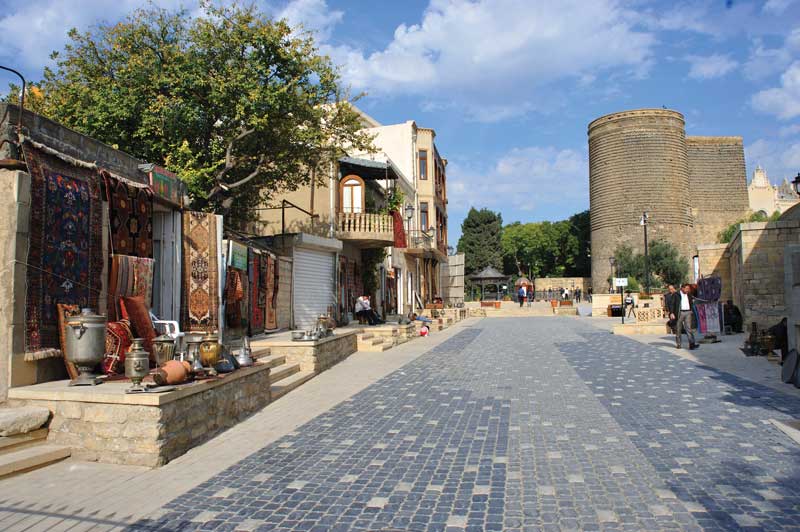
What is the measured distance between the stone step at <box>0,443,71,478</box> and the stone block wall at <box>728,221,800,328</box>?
18.6 metres

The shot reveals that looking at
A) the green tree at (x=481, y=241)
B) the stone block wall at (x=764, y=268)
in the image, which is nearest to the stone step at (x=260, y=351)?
the stone block wall at (x=764, y=268)

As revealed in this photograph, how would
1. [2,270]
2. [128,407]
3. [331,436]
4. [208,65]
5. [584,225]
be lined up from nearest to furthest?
[128,407], [2,270], [331,436], [208,65], [584,225]

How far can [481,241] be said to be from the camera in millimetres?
71250

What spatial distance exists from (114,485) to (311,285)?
1226cm

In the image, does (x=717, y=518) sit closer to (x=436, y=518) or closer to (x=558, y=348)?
(x=436, y=518)

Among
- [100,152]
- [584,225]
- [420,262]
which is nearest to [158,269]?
[100,152]

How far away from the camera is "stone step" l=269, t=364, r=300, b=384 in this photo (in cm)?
898

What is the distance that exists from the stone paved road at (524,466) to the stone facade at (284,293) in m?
6.46

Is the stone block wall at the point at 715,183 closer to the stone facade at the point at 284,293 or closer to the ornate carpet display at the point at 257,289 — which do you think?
the stone facade at the point at 284,293

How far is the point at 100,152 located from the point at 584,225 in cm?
7135

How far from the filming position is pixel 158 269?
30.0 ft

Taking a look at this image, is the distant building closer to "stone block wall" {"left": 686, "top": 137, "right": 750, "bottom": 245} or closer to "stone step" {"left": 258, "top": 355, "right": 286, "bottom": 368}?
"stone block wall" {"left": 686, "top": 137, "right": 750, "bottom": 245}

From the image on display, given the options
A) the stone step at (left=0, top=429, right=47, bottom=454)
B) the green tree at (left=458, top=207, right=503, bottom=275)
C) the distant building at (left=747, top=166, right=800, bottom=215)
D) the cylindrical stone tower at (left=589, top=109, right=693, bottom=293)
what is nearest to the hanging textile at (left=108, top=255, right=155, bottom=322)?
the stone step at (left=0, top=429, right=47, bottom=454)

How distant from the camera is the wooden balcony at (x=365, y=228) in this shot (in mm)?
19156
